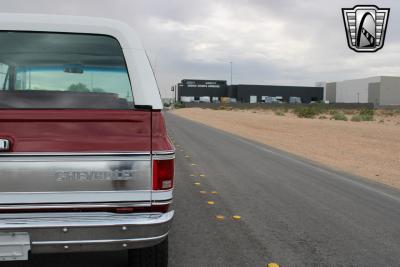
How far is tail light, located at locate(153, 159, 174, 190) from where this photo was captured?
3.07 meters

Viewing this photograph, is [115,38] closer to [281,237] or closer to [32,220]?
[32,220]

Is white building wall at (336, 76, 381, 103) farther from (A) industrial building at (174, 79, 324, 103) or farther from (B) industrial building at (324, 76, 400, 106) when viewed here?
(A) industrial building at (174, 79, 324, 103)

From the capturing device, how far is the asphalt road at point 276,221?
449cm

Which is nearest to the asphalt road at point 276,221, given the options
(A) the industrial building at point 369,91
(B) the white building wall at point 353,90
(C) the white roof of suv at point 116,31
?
(C) the white roof of suv at point 116,31

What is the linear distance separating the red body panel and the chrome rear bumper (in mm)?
448

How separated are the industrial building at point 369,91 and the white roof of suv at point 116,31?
122813 mm

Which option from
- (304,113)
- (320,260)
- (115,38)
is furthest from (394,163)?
(304,113)

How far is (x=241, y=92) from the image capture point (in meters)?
132

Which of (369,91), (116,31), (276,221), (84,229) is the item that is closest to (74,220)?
(84,229)

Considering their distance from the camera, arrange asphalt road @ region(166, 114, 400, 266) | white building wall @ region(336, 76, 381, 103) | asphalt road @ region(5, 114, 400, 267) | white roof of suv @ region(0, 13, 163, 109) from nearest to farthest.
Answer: white roof of suv @ region(0, 13, 163, 109) → asphalt road @ region(5, 114, 400, 267) → asphalt road @ region(166, 114, 400, 266) → white building wall @ region(336, 76, 381, 103)

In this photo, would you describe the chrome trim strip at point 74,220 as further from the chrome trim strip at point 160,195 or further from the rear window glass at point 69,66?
the rear window glass at point 69,66

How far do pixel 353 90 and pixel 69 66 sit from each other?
139333 mm

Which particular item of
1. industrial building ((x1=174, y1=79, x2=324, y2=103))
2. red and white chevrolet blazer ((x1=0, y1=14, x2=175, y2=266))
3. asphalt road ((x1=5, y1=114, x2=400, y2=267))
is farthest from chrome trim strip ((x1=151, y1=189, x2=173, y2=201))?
industrial building ((x1=174, y1=79, x2=324, y2=103))

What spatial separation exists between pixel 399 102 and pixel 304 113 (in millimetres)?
84260
